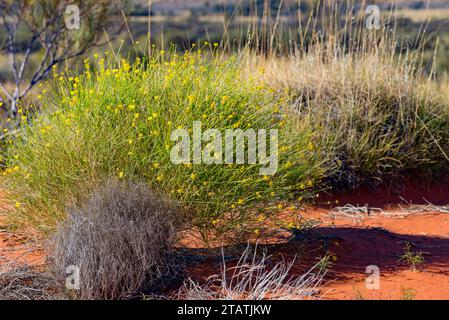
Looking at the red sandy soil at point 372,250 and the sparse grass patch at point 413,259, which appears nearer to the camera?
the red sandy soil at point 372,250

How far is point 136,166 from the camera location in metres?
5.16

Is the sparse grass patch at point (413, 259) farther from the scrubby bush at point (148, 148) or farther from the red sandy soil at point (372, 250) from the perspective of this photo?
the scrubby bush at point (148, 148)

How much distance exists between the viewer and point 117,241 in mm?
4648

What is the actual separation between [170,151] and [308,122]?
118 inches

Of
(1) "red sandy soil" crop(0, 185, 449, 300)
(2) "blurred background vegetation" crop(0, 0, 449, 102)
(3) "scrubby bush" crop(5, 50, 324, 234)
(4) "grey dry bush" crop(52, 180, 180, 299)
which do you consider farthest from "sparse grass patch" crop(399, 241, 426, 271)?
(2) "blurred background vegetation" crop(0, 0, 449, 102)

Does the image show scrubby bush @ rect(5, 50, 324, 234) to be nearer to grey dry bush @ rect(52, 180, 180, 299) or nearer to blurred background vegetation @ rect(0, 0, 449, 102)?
grey dry bush @ rect(52, 180, 180, 299)

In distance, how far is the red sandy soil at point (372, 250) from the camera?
488 cm

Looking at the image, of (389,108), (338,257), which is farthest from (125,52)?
(338,257)

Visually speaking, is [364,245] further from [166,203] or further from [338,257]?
[166,203]

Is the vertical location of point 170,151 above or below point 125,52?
above

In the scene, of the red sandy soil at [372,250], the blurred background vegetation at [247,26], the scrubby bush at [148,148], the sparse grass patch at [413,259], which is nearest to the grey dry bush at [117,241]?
the scrubby bush at [148,148]

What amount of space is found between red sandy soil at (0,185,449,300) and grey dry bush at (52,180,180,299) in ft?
1.22

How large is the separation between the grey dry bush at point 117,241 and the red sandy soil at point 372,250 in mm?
372

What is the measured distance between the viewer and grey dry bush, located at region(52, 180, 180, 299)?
4559 mm
